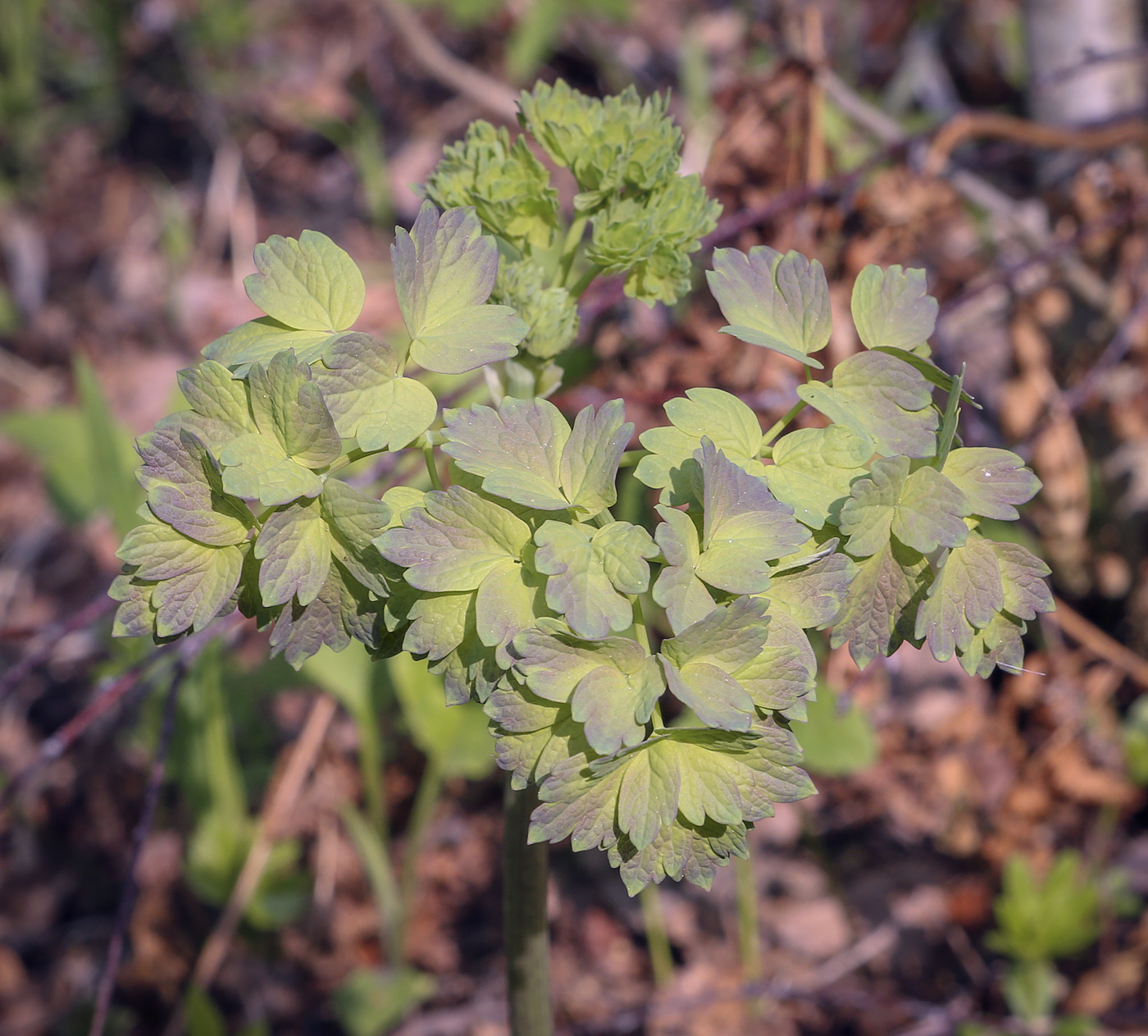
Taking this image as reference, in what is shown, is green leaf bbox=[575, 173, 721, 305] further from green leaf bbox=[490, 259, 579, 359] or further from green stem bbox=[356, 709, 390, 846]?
green stem bbox=[356, 709, 390, 846]

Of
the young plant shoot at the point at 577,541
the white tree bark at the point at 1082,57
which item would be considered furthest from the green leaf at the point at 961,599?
the white tree bark at the point at 1082,57

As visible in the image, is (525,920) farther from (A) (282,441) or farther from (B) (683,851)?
(A) (282,441)

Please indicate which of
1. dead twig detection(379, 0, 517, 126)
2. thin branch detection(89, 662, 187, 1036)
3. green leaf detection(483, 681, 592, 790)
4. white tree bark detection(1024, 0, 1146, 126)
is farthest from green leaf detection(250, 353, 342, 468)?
dead twig detection(379, 0, 517, 126)

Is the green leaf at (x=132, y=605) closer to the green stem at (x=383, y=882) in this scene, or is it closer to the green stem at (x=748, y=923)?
the green stem at (x=383, y=882)

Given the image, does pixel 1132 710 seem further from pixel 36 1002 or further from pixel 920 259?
pixel 36 1002

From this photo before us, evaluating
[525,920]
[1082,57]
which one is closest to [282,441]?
[525,920]

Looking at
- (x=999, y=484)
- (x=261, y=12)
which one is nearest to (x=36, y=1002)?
(x=999, y=484)
